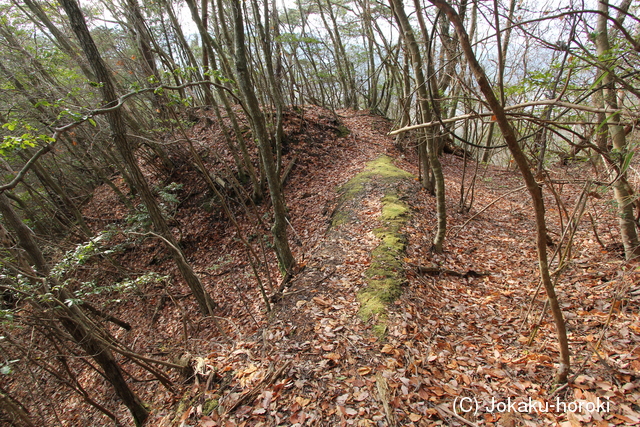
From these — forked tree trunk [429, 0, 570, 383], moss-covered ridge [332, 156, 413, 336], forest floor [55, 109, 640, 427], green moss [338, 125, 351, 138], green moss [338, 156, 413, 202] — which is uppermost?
green moss [338, 125, 351, 138]

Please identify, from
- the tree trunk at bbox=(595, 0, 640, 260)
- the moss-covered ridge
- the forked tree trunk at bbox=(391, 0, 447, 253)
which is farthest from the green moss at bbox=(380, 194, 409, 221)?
the tree trunk at bbox=(595, 0, 640, 260)

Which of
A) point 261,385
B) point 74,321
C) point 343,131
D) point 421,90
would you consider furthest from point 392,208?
point 343,131

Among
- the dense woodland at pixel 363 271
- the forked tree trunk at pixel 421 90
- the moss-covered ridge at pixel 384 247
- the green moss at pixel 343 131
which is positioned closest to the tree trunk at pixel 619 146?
the dense woodland at pixel 363 271

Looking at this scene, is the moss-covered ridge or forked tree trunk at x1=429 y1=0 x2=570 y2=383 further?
the moss-covered ridge

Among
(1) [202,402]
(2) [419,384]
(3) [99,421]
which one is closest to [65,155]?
(3) [99,421]

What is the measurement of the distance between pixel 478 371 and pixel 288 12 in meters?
19.6

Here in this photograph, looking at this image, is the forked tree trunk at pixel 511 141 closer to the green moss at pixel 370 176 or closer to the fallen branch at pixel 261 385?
the fallen branch at pixel 261 385

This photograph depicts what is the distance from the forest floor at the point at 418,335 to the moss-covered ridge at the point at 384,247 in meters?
0.06

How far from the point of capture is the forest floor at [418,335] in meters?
2.78

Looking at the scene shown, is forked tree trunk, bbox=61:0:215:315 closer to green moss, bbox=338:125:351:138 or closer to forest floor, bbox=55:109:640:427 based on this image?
forest floor, bbox=55:109:640:427

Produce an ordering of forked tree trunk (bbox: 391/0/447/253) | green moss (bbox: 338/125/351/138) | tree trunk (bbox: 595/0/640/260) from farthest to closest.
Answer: green moss (bbox: 338/125/351/138) < forked tree trunk (bbox: 391/0/447/253) < tree trunk (bbox: 595/0/640/260)

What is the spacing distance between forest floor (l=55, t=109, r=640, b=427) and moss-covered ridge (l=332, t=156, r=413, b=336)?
0.06 m

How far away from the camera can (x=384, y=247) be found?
18.1 ft

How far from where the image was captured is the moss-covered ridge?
4.20 meters
